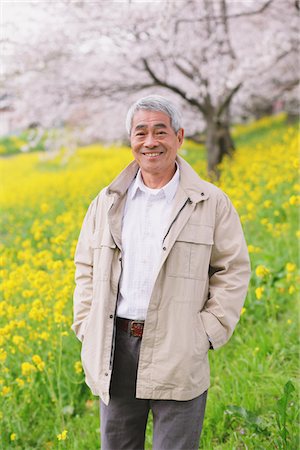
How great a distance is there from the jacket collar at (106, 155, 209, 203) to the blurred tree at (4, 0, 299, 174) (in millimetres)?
5145

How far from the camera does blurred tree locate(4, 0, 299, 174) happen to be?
7.89 m

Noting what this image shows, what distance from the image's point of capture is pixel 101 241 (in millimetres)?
2191

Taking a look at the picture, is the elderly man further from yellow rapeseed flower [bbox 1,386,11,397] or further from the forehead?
yellow rapeseed flower [bbox 1,386,11,397]

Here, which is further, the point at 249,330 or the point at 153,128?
the point at 249,330

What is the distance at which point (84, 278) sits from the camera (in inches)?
90.5

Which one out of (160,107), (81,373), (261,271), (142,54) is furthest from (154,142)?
(142,54)

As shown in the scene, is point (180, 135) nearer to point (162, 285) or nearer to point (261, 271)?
point (162, 285)

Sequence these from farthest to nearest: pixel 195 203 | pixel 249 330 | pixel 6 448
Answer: pixel 249 330, pixel 6 448, pixel 195 203

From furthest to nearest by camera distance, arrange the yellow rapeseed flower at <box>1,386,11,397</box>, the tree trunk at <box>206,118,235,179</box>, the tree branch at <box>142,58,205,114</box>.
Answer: the tree trunk at <box>206,118,235,179</box> < the tree branch at <box>142,58,205,114</box> < the yellow rapeseed flower at <box>1,386,11,397</box>

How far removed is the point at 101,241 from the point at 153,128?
51 centimetres

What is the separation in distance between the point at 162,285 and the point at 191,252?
168mm

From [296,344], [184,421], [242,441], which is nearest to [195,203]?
[184,421]

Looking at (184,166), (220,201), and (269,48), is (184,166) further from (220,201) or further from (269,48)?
(269,48)

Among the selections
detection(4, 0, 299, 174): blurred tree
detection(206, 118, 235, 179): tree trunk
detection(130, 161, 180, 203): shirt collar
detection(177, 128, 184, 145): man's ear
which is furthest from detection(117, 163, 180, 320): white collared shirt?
detection(206, 118, 235, 179): tree trunk
